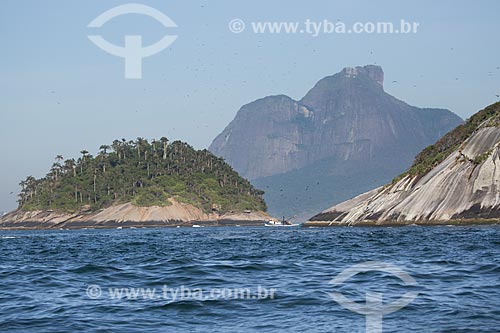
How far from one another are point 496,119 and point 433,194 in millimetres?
22203

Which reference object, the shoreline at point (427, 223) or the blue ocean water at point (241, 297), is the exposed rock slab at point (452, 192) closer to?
the shoreline at point (427, 223)

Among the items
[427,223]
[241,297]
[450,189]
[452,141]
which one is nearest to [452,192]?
[450,189]

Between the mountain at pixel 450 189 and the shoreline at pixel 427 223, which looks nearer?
the shoreline at pixel 427 223

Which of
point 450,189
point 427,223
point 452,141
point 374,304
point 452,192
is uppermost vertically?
point 452,141

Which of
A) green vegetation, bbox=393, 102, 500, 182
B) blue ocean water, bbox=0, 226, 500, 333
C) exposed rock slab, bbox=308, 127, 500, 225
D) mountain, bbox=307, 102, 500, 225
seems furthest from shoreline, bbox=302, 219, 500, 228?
blue ocean water, bbox=0, 226, 500, 333

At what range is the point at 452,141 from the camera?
142 m

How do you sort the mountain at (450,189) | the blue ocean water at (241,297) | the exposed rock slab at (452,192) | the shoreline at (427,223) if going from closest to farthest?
1. the blue ocean water at (241,297)
2. the shoreline at (427,223)
3. the exposed rock slab at (452,192)
4. the mountain at (450,189)

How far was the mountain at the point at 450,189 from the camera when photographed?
109 m

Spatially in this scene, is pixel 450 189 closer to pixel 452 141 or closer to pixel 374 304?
pixel 452 141

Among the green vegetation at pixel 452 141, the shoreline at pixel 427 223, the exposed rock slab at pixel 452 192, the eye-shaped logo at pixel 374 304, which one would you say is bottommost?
the eye-shaped logo at pixel 374 304

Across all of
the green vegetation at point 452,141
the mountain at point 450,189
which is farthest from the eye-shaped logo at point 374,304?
the green vegetation at point 452,141

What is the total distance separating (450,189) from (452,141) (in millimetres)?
31194

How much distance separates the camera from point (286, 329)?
61.5ft

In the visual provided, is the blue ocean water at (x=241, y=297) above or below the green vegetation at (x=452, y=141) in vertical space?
below
